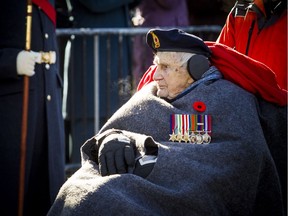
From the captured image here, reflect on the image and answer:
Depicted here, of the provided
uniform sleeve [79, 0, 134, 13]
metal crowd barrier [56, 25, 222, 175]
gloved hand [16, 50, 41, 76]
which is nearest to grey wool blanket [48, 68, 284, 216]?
gloved hand [16, 50, 41, 76]

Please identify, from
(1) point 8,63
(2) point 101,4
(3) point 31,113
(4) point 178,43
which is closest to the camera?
(4) point 178,43

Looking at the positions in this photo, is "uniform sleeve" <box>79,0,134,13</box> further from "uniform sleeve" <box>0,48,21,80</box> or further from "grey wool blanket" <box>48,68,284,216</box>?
"grey wool blanket" <box>48,68,284,216</box>

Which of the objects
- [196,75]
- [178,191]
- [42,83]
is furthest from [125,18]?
[178,191]

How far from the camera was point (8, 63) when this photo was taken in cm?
509

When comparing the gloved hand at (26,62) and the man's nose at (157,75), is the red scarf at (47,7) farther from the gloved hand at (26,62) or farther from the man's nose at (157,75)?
the man's nose at (157,75)

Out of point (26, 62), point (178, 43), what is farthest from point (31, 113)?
point (178, 43)

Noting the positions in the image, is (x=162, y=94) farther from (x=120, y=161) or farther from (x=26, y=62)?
(x=26, y=62)

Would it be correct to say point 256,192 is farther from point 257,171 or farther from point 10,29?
point 10,29

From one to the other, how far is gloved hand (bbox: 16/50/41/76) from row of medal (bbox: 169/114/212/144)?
1482mm

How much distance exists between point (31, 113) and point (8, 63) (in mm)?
409

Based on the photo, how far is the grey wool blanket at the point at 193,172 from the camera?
366 centimetres

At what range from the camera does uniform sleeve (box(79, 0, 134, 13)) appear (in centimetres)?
707

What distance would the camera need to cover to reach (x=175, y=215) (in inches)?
145

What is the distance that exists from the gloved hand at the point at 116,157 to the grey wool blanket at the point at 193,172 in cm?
9
